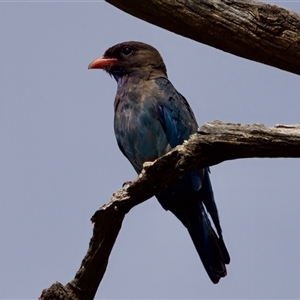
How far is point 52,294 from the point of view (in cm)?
404

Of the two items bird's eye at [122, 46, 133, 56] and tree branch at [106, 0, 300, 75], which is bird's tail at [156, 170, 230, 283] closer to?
bird's eye at [122, 46, 133, 56]

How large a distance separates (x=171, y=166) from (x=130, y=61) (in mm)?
3300

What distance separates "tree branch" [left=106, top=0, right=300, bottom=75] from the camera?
414cm

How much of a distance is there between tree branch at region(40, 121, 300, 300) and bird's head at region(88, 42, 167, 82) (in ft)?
10.0

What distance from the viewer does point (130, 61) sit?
702 cm

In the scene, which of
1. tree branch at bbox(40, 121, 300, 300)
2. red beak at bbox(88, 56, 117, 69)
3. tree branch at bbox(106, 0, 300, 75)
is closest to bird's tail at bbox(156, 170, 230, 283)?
red beak at bbox(88, 56, 117, 69)

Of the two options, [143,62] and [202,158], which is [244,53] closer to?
[202,158]

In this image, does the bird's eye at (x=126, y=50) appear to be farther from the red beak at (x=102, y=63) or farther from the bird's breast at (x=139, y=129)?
the bird's breast at (x=139, y=129)

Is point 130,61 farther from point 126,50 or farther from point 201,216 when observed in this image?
point 201,216

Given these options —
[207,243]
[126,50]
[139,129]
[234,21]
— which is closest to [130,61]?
[126,50]

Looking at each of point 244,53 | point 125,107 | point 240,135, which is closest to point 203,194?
point 125,107

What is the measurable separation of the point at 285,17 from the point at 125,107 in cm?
260

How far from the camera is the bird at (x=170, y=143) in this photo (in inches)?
240

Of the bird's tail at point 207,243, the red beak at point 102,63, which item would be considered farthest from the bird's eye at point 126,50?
the bird's tail at point 207,243
